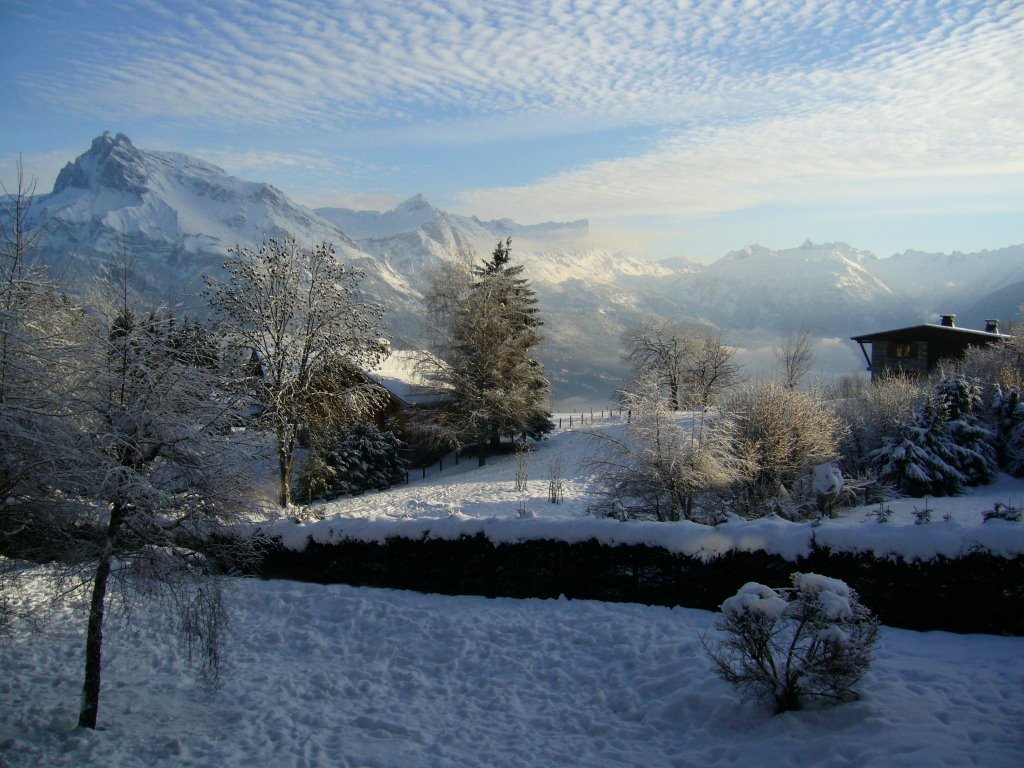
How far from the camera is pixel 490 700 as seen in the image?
8.87 metres

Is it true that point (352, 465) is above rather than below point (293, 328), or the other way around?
below

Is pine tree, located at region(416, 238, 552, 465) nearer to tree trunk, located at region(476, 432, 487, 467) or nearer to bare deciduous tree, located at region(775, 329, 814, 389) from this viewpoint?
tree trunk, located at region(476, 432, 487, 467)

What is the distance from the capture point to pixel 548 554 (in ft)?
41.1

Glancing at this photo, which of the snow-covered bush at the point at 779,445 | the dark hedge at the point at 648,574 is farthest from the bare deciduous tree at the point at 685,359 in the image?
the dark hedge at the point at 648,574

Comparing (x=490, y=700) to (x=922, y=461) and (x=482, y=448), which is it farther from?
(x=482, y=448)

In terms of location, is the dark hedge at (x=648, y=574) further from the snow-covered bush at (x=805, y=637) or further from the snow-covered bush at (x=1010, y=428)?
the snow-covered bush at (x=1010, y=428)

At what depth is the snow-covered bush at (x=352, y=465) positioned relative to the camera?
1060 inches

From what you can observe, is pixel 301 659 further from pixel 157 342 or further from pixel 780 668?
pixel 780 668

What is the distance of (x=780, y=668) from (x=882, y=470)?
19427 millimetres

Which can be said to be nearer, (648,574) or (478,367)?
(648,574)

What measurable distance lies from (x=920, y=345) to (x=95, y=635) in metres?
48.1

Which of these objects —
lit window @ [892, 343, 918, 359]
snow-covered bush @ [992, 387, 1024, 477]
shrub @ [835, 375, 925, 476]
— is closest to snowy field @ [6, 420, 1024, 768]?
shrub @ [835, 375, 925, 476]

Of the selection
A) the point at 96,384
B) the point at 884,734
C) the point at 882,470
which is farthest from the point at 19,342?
the point at 882,470

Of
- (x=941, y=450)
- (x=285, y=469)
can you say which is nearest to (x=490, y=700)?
(x=285, y=469)
